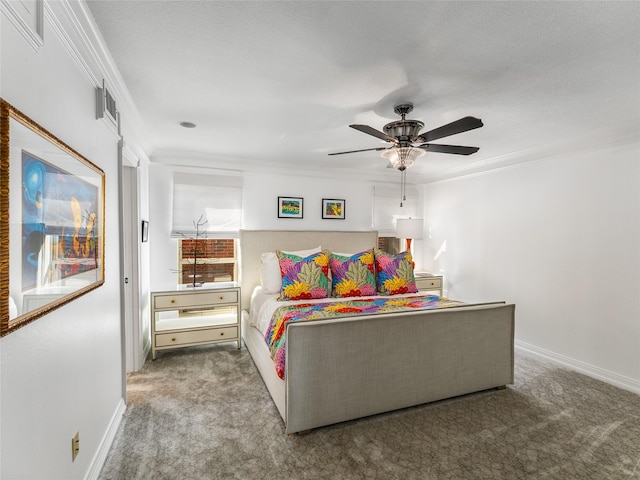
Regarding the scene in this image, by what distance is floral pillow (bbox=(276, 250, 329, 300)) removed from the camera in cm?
343

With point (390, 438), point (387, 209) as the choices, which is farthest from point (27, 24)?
point (387, 209)

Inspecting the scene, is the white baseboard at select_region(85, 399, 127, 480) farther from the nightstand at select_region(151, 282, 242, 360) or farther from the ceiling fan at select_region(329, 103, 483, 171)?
the ceiling fan at select_region(329, 103, 483, 171)

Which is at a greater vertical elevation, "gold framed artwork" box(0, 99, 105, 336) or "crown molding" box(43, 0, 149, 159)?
"crown molding" box(43, 0, 149, 159)

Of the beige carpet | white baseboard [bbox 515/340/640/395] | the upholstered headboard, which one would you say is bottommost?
the beige carpet

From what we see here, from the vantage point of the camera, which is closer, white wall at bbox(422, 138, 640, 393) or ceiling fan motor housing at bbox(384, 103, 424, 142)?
ceiling fan motor housing at bbox(384, 103, 424, 142)

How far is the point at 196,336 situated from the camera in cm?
363

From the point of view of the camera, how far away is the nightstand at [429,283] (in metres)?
4.65

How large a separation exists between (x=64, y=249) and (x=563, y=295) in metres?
4.31

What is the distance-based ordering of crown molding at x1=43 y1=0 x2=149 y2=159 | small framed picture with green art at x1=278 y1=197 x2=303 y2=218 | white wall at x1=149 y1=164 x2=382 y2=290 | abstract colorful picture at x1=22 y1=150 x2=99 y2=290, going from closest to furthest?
abstract colorful picture at x1=22 y1=150 x2=99 y2=290, crown molding at x1=43 y1=0 x2=149 y2=159, white wall at x1=149 y1=164 x2=382 y2=290, small framed picture with green art at x1=278 y1=197 x2=303 y2=218

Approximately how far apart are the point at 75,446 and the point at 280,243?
10.1 feet

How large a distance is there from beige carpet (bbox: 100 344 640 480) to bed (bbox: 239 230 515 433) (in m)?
0.13

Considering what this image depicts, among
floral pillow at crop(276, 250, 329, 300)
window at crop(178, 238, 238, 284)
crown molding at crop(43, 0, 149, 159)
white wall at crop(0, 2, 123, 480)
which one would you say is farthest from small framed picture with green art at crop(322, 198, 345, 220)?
white wall at crop(0, 2, 123, 480)

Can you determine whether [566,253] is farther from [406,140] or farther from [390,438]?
[390,438]

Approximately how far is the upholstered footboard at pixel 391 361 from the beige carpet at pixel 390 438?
0.45ft
